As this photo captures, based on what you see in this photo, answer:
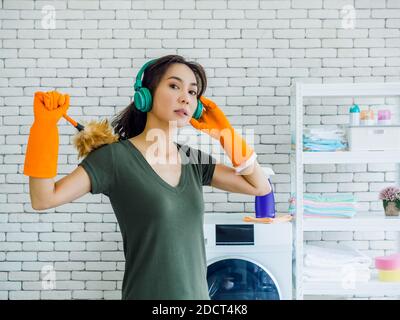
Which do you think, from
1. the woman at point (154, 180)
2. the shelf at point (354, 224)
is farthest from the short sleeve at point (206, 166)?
the shelf at point (354, 224)

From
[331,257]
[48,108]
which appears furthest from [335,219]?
[48,108]

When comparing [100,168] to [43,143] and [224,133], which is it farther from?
[224,133]

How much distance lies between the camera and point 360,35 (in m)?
2.30

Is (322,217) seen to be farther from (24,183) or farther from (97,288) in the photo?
(24,183)

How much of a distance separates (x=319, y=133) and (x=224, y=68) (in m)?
0.58

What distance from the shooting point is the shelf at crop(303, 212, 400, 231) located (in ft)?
6.92

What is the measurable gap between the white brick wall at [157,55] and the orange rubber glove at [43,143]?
1384mm

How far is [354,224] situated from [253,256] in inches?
19.6

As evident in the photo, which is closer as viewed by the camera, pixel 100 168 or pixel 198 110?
pixel 100 168

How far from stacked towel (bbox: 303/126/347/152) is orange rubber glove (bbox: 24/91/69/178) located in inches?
59.4

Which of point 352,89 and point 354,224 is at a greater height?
point 352,89

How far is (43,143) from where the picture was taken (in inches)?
32.1

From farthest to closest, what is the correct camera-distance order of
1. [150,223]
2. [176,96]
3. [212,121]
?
[212,121]
[176,96]
[150,223]

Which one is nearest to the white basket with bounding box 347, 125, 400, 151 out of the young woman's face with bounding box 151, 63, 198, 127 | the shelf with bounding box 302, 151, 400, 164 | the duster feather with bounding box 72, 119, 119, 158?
the shelf with bounding box 302, 151, 400, 164
